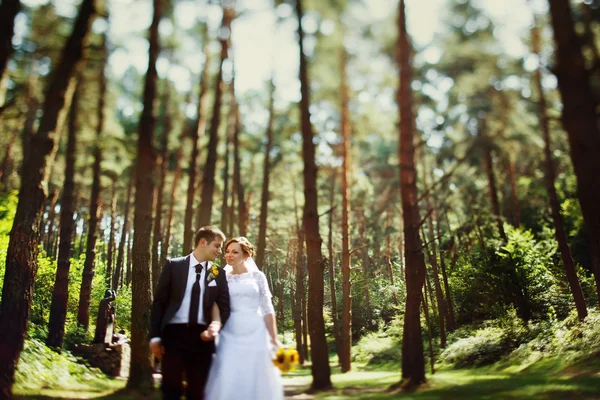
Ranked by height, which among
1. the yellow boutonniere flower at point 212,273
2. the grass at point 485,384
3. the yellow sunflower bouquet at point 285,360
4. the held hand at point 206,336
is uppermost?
the yellow boutonniere flower at point 212,273

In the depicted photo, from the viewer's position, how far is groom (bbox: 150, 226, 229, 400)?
3963 millimetres

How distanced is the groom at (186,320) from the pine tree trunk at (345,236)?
782cm

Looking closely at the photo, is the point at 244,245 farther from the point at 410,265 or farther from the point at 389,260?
the point at 389,260

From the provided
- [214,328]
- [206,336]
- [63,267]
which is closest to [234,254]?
[214,328]

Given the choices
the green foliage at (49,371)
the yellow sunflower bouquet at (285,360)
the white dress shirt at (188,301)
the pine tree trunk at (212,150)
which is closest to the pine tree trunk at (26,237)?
the green foliage at (49,371)

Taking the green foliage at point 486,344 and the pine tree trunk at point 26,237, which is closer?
the pine tree trunk at point 26,237

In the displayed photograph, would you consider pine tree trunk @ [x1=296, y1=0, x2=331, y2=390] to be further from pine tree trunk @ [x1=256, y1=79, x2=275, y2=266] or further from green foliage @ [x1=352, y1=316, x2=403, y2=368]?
pine tree trunk @ [x1=256, y1=79, x2=275, y2=266]

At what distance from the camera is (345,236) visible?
1449 centimetres

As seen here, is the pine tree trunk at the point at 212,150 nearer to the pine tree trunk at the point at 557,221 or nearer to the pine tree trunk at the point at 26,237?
the pine tree trunk at the point at 26,237

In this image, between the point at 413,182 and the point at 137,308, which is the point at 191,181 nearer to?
the point at 137,308

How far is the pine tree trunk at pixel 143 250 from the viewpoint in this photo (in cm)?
799

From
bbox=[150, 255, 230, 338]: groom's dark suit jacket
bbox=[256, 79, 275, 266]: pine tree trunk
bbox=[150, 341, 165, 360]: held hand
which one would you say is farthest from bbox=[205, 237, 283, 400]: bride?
bbox=[256, 79, 275, 266]: pine tree trunk

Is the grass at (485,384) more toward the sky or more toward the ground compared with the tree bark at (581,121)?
more toward the ground

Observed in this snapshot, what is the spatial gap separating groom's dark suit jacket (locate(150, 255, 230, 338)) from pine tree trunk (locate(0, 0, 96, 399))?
3.85m
